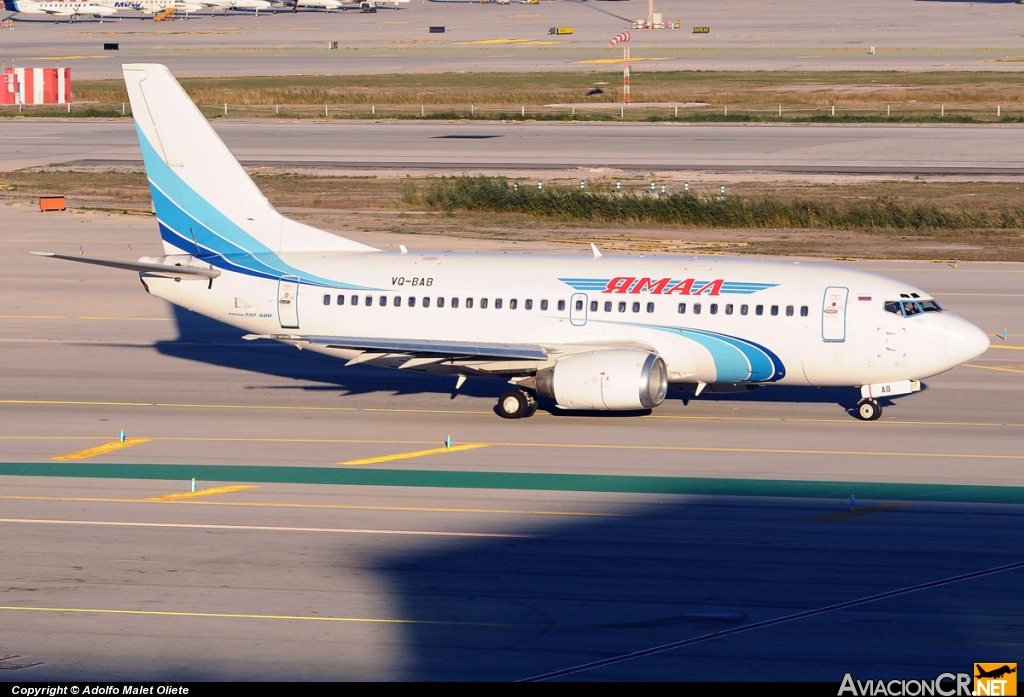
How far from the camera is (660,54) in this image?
569ft

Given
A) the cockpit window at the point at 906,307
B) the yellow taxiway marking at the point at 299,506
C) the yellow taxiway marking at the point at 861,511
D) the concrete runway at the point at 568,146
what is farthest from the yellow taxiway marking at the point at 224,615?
the concrete runway at the point at 568,146

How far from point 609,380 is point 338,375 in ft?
36.5

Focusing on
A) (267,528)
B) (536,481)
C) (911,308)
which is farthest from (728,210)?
(267,528)

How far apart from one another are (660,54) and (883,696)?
162 m

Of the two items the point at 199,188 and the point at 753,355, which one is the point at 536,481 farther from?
the point at 199,188

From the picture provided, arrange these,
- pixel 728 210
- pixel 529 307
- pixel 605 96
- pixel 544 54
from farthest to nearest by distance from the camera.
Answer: pixel 544 54 → pixel 605 96 → pixel 728 210 → pixel 529 307

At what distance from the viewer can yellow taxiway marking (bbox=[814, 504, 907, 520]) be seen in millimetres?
26766

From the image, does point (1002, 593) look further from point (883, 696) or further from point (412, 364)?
point (412, 364)

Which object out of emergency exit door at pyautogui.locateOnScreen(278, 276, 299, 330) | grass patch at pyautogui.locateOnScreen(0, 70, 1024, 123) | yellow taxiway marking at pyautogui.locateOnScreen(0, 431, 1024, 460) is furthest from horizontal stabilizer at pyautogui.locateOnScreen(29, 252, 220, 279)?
grass patch at pyautogui.locateOnScreen(0, 70, 1024, 123)

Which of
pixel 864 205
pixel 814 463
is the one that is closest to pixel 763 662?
pixel 814 463

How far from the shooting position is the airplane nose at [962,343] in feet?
110

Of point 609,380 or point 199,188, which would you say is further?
point 199,188

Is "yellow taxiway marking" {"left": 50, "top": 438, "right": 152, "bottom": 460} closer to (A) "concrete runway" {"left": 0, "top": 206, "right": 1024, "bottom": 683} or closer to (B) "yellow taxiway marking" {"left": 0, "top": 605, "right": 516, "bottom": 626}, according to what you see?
(A) "concrete runway" {"left": 0, "top": 206, "right": 1024, "bottom": 683}

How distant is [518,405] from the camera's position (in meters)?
35.3
